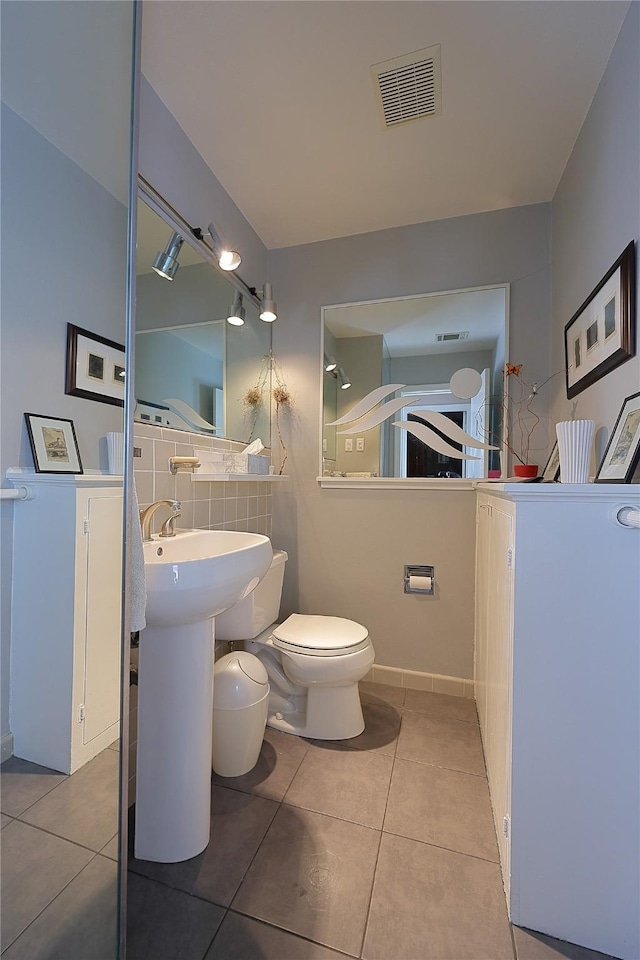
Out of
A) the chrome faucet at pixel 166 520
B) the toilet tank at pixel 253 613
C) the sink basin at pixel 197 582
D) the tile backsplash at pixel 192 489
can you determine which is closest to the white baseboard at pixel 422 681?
the toilet tank at pixel 253 613

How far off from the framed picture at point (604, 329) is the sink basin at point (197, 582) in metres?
1.22

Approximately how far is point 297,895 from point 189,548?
995 mm

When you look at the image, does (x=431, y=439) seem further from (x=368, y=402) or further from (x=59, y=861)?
(x=59, y=861)

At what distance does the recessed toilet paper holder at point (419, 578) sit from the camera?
2100 millimetres

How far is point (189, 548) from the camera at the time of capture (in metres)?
1.40

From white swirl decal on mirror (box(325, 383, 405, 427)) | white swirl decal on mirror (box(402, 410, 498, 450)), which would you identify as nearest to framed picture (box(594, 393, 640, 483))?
white swirl decal on mirror (box(402, 410, 498, 450))

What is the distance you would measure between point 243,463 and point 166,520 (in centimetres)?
50

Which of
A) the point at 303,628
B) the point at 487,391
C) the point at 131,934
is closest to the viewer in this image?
the point at 131,934

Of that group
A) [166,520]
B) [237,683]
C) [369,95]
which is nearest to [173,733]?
[237,683]

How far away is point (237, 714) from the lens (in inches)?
56.1

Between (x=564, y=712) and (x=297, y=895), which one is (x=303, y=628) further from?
(x=564, y=712)

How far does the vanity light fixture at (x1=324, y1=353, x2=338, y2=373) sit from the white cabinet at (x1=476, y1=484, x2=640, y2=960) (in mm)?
1489

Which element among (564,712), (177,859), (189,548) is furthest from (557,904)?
(189,548)

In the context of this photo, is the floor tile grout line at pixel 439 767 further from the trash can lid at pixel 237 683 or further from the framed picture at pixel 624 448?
the framed picture at pixel 624 448
